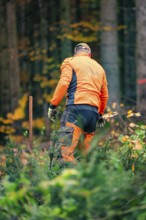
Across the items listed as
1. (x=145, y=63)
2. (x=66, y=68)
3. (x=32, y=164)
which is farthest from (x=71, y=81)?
(x=145, y=63)

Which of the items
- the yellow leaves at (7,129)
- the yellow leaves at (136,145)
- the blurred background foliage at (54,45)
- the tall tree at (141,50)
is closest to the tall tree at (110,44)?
the blurred background foliage at (54,45)

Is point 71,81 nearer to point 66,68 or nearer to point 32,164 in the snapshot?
point 66,68

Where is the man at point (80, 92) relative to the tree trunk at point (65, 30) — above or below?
above

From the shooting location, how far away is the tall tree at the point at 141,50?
15227 mm

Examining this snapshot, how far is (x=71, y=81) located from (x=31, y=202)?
432cm

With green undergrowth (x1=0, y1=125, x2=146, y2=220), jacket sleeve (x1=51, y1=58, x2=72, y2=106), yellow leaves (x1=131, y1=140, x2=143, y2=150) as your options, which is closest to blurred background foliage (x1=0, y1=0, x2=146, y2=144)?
jacket sleeve (x1=51, y1=58, x2=72, y2=106)

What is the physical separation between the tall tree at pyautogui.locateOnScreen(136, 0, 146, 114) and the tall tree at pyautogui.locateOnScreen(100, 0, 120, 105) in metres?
3.81

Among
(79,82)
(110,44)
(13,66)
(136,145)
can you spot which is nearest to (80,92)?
(79,82)

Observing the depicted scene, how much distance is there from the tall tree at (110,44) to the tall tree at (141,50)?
3.81 metres

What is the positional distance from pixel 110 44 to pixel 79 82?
34.0ft

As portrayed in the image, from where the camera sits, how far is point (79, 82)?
1005cm

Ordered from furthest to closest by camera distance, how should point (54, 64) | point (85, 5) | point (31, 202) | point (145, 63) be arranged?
point (85, 5)
point (54, 64)
point (145, 63)
point (31, 202)

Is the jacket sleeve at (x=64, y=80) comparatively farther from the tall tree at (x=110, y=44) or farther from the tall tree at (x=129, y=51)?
the tall tree at (x=129, y=51)

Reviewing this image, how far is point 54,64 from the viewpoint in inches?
1046
